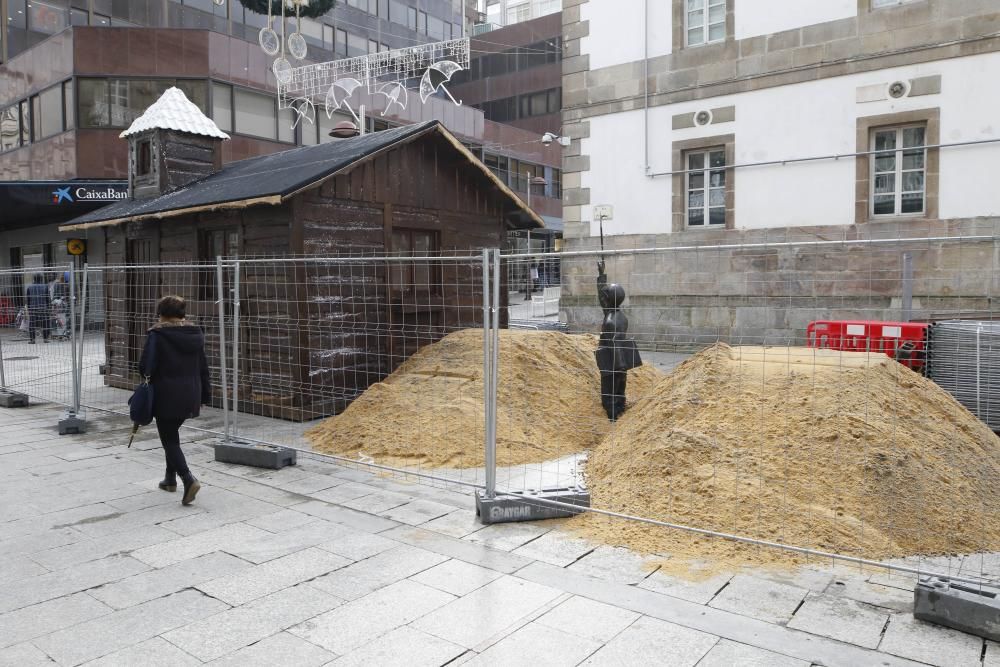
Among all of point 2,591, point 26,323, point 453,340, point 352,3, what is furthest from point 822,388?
point 352,3

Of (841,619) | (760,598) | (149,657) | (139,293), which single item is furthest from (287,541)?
(139,293)

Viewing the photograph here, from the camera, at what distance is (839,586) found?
4.35m

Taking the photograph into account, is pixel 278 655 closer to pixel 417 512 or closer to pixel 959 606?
pixel 417 512

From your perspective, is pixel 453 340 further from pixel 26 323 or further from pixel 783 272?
pixel 26 323

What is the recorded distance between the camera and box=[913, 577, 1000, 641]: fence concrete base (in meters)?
3.69

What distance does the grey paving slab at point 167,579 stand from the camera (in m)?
4.38

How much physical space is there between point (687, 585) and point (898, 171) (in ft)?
40.4

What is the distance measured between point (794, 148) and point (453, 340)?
9.08 meters

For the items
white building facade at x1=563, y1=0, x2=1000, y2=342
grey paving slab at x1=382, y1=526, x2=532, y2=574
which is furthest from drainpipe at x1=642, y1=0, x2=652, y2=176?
grey paving slab at x1=382, y1=526, x2=532, y2=574

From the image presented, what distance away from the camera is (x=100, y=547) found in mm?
5246

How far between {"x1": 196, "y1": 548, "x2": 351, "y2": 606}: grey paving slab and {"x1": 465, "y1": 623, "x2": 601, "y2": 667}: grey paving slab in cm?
152

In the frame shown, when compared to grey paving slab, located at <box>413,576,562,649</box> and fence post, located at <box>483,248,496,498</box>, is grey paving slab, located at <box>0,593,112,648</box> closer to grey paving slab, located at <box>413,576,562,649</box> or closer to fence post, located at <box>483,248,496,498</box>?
grey paving slab, located at <box>413,576,562,649</box>

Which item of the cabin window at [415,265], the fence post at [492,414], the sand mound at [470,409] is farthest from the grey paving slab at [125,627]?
the cabin window at [415,265]

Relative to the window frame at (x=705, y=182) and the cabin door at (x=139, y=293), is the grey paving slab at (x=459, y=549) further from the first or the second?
the window frame at (x=705, y=182)
